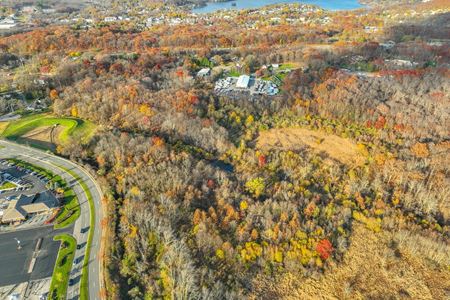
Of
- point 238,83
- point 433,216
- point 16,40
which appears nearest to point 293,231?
point 433,216

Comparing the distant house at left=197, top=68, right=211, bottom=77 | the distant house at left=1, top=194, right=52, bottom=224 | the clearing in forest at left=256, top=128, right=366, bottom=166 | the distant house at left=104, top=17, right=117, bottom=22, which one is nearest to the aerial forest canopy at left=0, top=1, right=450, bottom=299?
the clearing in forest at left=256, top=128, right=366, bottom=166

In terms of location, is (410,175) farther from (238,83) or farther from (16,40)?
(16,40)

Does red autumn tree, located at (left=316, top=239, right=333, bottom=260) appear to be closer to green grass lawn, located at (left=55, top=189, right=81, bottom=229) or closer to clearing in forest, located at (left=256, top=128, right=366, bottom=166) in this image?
clearing in forest, located at (left=256, top=128, right=366, bottom=166)

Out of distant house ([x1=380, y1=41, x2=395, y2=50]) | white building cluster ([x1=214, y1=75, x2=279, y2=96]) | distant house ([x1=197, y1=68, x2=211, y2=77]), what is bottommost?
white building cluster ([x1=214, y1=75, x2=279, y2=96])

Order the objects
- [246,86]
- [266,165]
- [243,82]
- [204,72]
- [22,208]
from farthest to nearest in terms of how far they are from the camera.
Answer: [204,72] < [243,82] < [246,86] < [266,165] < [22,208]

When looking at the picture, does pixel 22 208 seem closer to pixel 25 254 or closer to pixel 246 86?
pixel 25 254

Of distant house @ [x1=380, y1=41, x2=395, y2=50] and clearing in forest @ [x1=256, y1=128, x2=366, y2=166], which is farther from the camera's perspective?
distant house @ [x1=380, y1=41, x2=395, y2=50]

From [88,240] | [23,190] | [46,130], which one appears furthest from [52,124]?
[88,240]

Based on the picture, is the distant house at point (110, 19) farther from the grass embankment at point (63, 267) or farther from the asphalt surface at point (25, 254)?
the grass embankment at point (63, 267)
